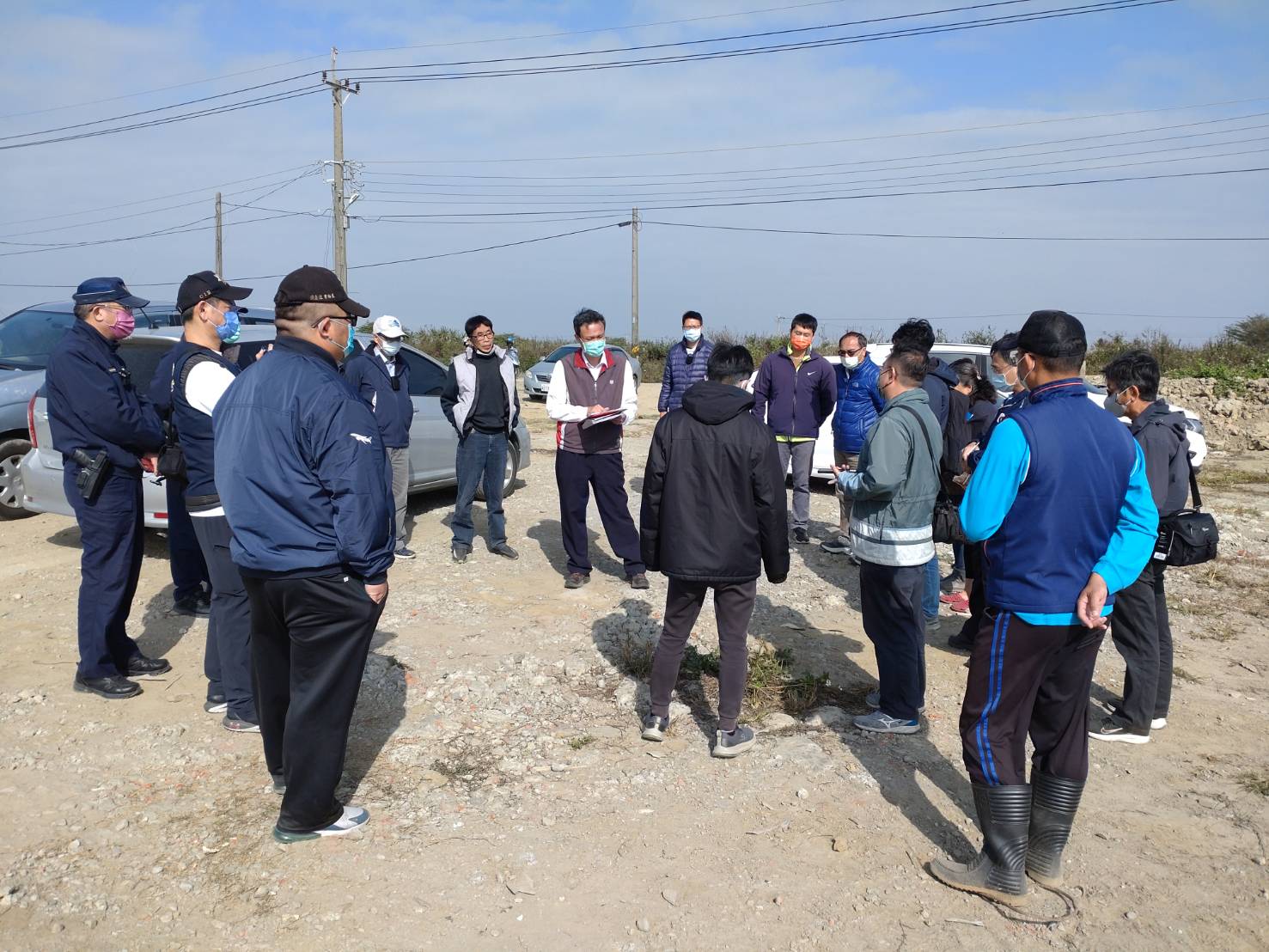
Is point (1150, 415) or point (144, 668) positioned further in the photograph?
point (144, 668)

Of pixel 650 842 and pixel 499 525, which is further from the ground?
pixel 499 525

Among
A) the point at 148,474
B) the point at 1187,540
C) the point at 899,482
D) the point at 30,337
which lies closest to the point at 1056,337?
the point at 899,482

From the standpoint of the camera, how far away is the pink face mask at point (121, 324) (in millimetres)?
4785

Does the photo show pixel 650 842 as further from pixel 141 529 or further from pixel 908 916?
pixel 141 529

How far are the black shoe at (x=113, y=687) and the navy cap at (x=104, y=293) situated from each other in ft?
6.26

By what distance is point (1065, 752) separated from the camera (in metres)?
3.34

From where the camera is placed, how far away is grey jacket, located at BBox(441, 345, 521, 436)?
727 centimetres

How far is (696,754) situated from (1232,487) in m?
10.7

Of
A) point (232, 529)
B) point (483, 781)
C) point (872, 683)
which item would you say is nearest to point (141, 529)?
point (232, 529)

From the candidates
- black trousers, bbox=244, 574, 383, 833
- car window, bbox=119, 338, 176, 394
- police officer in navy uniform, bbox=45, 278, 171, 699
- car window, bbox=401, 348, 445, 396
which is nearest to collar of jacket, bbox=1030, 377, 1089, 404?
black trousers, bbox=244, 574, 383, 833

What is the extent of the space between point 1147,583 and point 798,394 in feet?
12.6

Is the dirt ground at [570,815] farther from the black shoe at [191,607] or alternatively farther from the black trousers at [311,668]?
the black trousers at [311,668]

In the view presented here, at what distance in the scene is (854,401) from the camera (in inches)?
293

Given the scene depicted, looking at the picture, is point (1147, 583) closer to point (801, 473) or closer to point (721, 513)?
point (721, 513)
